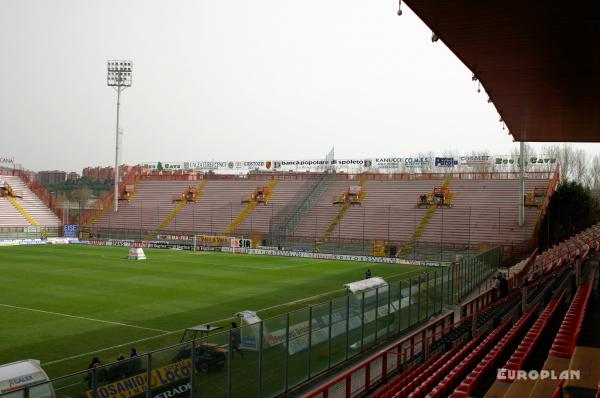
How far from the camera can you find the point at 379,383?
13773mm

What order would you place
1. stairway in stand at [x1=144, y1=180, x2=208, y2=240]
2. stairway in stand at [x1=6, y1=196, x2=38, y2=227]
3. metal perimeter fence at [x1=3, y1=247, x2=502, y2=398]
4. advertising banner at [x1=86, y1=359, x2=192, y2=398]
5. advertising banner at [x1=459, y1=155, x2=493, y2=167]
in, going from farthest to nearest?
stairway in stand at [x1=144, y1=180, x2=208, y2=240] < stairway in stand at [x1=6, y1=196, x2=38, y2=227] < advertising banner at [x1=459, y1=155, x2=493, y2=167] < metal perimeter fence at [x1=3, y1=247, x2=502, y2=398] < advertising banner at [x1=86, y1=359, x2=192, y2=398]

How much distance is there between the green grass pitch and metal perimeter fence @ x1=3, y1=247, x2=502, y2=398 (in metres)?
5.97

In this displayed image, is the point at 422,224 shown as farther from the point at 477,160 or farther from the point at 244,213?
the point at 244,213

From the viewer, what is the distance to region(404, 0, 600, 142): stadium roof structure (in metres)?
10.3

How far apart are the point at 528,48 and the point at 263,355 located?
28.2 ft

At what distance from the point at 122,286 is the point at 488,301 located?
58.2 feet

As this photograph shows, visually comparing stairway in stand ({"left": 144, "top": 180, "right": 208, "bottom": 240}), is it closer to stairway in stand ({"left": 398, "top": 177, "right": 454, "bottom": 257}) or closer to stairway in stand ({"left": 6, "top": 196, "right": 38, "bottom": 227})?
stairway in stand ({"left": 6, "top": 196, "right": 38, "bottom": 227})

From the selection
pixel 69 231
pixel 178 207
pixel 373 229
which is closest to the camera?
pixel 373 229

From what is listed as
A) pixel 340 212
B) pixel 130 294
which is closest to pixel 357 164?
pixel 340 212

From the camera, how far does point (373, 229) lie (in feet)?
183

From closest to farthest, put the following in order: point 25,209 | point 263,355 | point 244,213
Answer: point 263,355, point 244,213, point 25,209

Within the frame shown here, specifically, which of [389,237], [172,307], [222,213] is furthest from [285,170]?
[172,307]

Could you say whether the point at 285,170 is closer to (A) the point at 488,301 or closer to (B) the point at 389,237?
(B) the point at 389,237

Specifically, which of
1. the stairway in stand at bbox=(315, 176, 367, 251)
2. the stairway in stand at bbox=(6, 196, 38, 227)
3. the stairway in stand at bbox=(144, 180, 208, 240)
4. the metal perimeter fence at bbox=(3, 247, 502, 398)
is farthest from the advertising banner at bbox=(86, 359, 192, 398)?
the stairway in stand at bbox=(6, 196, 38, 227)
